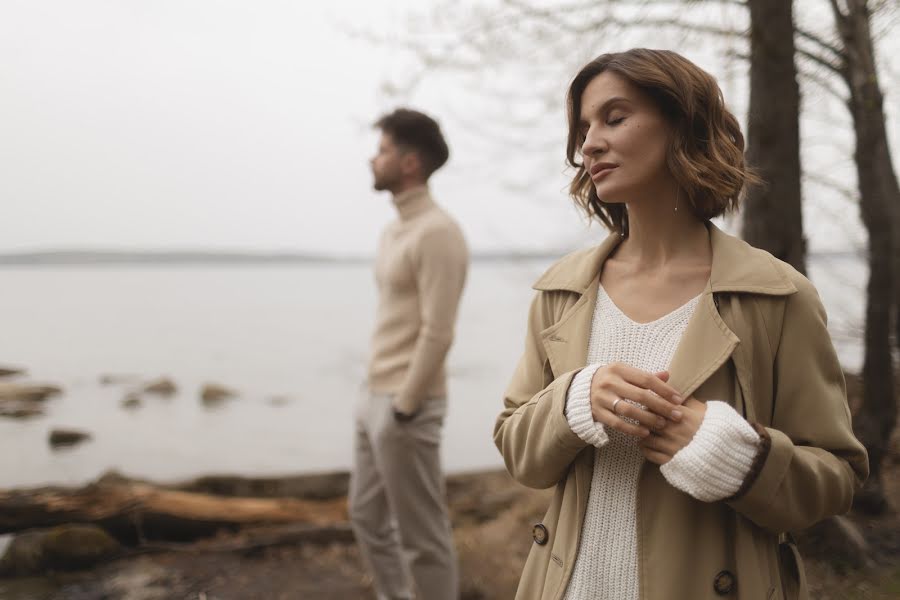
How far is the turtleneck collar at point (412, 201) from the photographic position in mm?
3162

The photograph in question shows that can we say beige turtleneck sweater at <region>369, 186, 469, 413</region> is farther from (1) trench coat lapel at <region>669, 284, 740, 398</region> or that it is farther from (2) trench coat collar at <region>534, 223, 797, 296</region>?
(1) trench coat lapel at <region>669, 284, 740, 398</region>

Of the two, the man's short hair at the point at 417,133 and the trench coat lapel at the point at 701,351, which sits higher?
the man's short hair at the point at 417,133

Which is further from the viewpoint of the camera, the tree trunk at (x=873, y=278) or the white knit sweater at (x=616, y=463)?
the tree trunk at (x=873, y=278)

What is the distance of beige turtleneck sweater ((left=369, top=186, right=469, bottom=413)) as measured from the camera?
2.95 m

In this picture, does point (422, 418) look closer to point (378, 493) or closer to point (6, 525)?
point (378, 493)

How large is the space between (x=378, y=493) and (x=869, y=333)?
2960mm

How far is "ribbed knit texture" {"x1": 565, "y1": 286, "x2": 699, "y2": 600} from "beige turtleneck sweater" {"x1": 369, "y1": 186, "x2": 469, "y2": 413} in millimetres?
1575

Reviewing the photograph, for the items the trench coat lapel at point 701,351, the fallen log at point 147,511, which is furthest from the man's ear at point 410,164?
the fallen log at point 147,511

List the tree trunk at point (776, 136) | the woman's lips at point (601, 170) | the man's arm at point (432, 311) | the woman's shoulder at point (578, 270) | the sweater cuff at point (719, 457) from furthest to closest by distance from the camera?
the tree trunk at point (776, 136), the man's arm at point (432, 311), the woman's shoulder at point (578, 270), the woman's lips at point (601, 170), the sweater cuff at point (719, 457)

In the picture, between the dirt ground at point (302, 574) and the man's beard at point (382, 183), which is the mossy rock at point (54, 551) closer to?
the dirt ground at point (302, 574)

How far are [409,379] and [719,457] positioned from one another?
1876 millimetres

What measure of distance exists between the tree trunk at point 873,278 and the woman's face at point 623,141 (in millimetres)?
3117

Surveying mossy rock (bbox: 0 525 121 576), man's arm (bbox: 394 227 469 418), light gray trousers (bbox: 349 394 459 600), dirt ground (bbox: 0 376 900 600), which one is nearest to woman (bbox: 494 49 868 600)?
man's arm (bbox: 394 227 469 418)

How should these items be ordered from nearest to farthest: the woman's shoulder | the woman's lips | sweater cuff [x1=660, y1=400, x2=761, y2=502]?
sweater cuff [x1=660, y1=400, x2=761, y2=502] → the woman's lips → the woman's shoulder
